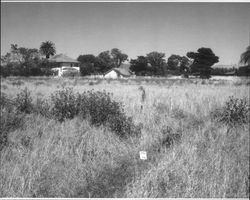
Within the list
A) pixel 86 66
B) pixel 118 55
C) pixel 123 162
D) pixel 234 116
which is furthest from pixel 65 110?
pixel 86 66

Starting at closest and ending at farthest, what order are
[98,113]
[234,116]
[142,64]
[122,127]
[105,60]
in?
[122,127] → [98,113] → [234,116] → [105,60] → [142,64]

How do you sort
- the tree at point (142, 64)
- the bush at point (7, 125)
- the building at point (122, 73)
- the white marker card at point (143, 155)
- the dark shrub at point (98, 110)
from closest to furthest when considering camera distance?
the white marker card at point (143, 155) < the bush at point (7, 125) < the dark shrub at point (98, 110) < the tree at point (142, 64) < the building at point (122, 73)

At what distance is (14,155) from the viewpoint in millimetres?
3773

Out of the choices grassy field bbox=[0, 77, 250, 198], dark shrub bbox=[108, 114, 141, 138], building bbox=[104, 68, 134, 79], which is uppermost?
building bbox=[104, 68, 134, 79]

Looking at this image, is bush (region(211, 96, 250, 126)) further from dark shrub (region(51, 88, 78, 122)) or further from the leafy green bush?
dark shrub (region(51, 88, 78, 122))

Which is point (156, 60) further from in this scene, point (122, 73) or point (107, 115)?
point (122, 73)

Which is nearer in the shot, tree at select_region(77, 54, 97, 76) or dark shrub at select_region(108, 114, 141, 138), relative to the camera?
dark shrub at select_region(108, 114, 141, 138)

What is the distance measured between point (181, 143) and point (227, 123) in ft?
5.96

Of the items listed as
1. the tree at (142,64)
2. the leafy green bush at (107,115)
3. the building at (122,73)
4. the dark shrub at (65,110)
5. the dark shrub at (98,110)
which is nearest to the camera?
the leafy green bush at (107,115)

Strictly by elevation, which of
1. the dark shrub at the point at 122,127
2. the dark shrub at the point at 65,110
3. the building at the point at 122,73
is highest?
the building at the point at 122,73

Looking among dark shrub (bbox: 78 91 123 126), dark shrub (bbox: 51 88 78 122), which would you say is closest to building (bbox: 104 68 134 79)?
dark shrub (bbox: 51 88 78 122)

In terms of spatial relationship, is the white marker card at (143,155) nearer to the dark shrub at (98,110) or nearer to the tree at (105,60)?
the dark shrub at (98,110)

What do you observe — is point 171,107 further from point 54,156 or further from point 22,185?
point 22,185

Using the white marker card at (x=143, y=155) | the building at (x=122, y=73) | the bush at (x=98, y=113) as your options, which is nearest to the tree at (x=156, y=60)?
the bush at (x=98, y=113)
